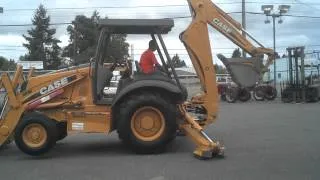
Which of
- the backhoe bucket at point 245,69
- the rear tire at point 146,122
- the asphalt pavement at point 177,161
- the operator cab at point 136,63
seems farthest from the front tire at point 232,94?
the rear tire at point 146,122

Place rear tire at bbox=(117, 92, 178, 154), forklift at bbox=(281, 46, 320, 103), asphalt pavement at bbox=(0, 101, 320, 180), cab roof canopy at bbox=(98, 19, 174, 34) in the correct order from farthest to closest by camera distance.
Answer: forklift at bbox=(281, 46, 320, 103), cab roof canopy at bbox=(98, 19, 174, 34), rear tire at bbox=(117, 92, 178, 154), asphalt pavement at bbox=(0, 101, 320, 180)

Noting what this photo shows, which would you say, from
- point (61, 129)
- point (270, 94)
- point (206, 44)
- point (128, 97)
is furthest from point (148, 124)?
point (270, 94)

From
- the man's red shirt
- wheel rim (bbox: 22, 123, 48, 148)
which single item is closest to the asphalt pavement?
wheel rim (bbox: 22, 123, 48, 148)

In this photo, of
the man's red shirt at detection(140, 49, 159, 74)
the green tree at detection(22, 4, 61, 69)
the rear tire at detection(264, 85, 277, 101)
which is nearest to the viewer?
the man's red shirt at detection(140, 49, 159, 74)

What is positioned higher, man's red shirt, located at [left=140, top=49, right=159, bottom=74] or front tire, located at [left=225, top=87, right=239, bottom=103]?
man's red shirt, located at [left=140, top=49, right=159, bottom=74]

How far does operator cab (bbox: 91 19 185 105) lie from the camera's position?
1177 centimetres

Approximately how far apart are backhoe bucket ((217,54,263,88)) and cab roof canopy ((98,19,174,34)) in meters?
1.52

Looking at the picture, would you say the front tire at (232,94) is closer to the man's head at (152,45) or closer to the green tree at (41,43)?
the man's head at (152,45)

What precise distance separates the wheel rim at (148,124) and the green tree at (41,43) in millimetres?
66175

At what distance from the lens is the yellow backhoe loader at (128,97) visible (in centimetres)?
1152

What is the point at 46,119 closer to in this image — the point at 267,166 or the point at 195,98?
the point at 195,98

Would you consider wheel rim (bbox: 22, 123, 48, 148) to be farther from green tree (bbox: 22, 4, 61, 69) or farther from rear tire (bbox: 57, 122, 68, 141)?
green tree (bbox: 22, 4, 61, 69)

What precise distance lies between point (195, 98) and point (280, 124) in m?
5.25

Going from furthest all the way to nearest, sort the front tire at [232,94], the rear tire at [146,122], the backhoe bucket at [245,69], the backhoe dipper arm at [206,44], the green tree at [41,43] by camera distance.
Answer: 1. the green tree at [41,43]
2. the front tire at [232,94]
3. the backhoe bucket at [245,69]
4. the backhoe dipper arm at [206,44]
5. the rear tire at [146,122]
